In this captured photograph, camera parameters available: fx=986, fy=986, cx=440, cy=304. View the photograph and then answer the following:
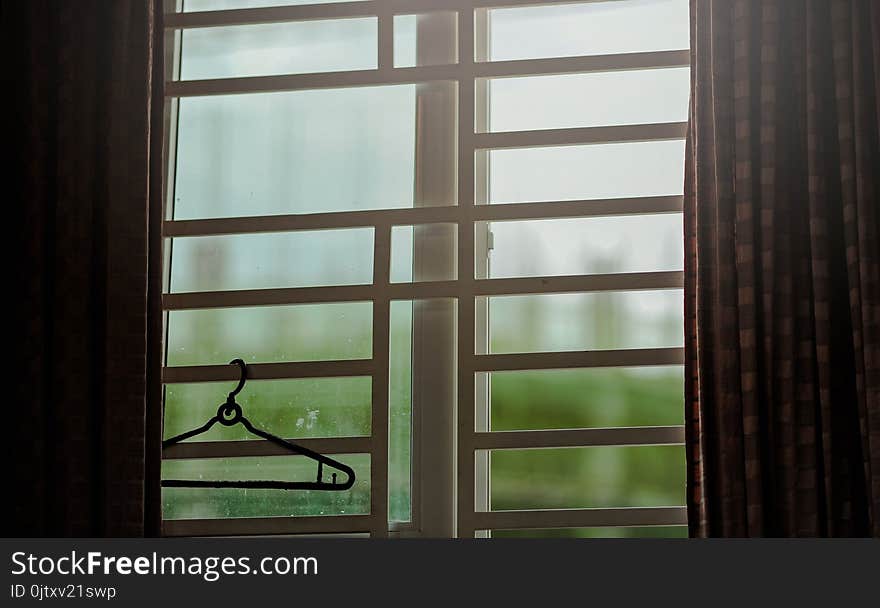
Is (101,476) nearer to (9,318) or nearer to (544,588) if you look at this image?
(9,318)

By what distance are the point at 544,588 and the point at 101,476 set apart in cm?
86

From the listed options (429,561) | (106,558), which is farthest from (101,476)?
(429,561)

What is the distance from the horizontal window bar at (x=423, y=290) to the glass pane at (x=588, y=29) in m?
0.51

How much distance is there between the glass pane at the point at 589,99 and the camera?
2018mm

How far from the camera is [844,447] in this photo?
1628 mm

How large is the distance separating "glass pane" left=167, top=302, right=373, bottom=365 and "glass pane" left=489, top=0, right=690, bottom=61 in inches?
25.2

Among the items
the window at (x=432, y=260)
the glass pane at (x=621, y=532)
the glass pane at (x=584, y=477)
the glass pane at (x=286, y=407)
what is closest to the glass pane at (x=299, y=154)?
the window at (x=432, y=260)

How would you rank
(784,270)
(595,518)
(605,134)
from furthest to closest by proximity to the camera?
(605,134), (595,518), (784,270)

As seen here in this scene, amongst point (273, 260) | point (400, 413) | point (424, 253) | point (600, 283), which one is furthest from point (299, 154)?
point (600, 283)

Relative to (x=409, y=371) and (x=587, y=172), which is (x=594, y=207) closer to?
(x=587, y=172)

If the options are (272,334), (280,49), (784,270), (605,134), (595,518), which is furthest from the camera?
(280,49)

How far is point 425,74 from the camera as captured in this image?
198 cm

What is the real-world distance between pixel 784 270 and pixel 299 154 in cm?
99

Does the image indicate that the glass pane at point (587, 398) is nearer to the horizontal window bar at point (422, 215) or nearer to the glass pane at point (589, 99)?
the horizontal window bar at point (422, 215)
